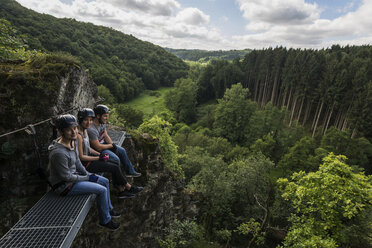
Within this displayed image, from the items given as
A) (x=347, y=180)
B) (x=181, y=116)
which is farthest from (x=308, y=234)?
(x=181, y=116)

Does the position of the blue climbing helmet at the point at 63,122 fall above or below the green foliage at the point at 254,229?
above

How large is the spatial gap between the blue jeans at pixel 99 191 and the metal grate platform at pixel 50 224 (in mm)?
139

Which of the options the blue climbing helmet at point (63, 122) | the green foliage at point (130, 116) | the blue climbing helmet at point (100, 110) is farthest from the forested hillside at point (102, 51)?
the blue climbing helmet at point (63, 122)

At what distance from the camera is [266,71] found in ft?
196

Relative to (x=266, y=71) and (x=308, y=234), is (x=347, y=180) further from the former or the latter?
(x=266, y=71)

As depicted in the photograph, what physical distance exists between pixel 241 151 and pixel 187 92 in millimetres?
33533

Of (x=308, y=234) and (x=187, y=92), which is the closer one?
(x=308, y=234)

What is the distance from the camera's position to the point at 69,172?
4078 mm

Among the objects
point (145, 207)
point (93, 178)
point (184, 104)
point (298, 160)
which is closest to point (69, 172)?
point (93, 178)

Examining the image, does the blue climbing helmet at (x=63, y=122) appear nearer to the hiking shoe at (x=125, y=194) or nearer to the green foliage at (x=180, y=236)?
the hiking shoe at (x=125, y=194)

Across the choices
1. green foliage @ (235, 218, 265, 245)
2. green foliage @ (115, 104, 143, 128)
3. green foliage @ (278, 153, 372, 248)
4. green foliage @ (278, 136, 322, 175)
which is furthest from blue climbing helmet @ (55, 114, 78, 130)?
green foliage @ (115, 104, 143, 128)

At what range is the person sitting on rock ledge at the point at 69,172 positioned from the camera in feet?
13.1

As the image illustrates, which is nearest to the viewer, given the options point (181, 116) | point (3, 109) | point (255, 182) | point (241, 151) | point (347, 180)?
point (3, 109)

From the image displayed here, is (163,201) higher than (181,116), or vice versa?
(163,201)
